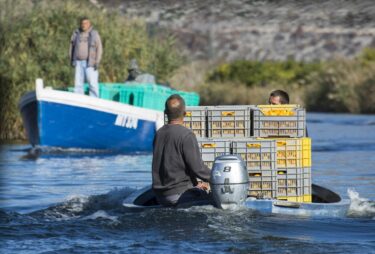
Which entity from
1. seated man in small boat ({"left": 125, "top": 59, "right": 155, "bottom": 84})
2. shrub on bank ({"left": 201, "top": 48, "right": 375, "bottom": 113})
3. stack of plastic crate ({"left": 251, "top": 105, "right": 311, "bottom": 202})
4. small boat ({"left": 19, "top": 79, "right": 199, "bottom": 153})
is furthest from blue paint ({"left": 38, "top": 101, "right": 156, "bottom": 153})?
shrub on bank ({"left": 201, "top": 48, "right": 375, "bottom": 113})

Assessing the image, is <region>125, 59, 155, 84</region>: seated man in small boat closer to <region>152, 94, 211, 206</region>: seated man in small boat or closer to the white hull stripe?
the white hull stripe

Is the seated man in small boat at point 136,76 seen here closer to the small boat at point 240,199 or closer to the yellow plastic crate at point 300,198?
the yellow plastic crate at point 300,198

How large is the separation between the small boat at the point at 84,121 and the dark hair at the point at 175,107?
11965 millimetres

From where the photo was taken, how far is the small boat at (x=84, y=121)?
25.2m

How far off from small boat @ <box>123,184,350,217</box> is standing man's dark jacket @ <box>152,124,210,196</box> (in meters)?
0.32

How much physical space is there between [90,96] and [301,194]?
11.9 m

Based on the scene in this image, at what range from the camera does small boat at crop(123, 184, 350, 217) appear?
13.3 m

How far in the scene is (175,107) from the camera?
43.4 feet

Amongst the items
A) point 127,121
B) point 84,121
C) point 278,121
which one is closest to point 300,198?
point 278,121

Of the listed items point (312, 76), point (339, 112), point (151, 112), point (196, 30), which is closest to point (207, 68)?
point (312, 76)

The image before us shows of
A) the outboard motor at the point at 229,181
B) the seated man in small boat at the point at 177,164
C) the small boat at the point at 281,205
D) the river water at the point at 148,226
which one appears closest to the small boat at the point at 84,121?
the river water at the point at 148,226

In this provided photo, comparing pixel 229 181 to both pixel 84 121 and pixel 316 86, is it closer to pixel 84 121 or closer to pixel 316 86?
pixel 84 121

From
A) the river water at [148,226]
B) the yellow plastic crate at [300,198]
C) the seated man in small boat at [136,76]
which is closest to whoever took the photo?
the river water at [148,226]

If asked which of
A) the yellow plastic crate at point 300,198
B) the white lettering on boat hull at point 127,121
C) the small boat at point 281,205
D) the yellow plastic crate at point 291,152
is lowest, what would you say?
the small boat at point 281,205
